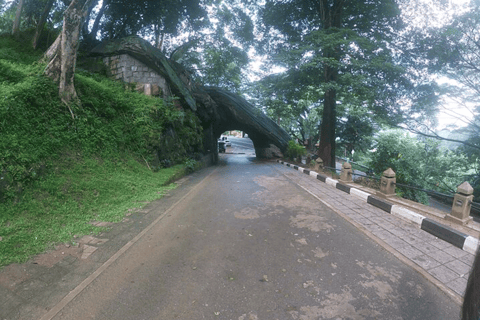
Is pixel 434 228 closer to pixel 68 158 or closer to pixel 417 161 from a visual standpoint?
pixel 68 158

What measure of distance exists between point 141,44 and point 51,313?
438 inches

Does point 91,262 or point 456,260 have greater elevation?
point 456,260

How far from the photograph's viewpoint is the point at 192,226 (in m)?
3.96

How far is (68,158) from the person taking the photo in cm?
500

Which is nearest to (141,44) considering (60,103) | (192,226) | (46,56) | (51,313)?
(46,56)

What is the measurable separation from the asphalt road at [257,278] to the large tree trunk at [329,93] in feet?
28.0

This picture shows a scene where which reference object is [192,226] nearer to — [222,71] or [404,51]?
[404,51]

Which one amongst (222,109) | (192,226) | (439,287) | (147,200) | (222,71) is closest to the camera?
(439,287)

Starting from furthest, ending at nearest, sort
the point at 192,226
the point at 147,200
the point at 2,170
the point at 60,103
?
the point at 60,103, the point at 147,200, the point at 192,226, the point at 2,170

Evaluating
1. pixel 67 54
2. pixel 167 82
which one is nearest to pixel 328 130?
pixel 167 82

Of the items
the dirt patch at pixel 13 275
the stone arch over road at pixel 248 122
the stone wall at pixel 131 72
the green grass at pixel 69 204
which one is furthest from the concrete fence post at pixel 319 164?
the dirt patch at pixel 13 275

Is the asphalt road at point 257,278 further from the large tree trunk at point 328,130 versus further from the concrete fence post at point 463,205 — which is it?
the large tree trunk at point 328,130

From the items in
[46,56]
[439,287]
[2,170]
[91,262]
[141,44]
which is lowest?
[91,262]

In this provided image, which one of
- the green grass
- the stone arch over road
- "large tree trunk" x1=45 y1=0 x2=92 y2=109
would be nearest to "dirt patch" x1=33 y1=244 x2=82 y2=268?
the green grass
